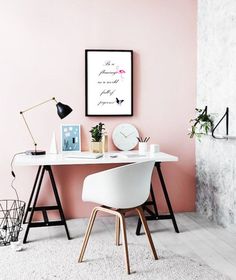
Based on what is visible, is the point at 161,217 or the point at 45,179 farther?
the point at 45,179

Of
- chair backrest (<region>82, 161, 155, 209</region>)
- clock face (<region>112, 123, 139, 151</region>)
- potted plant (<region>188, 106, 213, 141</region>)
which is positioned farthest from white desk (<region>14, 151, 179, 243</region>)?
chair backrest (<region>82, 161, 155, 209</region>)

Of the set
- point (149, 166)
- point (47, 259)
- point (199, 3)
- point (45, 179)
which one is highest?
point (199, 3)

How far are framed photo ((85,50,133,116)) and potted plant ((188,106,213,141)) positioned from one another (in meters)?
0.61

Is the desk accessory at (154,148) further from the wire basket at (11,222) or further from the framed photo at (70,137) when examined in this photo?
the wire basket at (11,222)

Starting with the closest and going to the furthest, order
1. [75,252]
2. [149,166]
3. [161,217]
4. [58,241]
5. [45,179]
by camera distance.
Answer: [149,166], [75,252], [58,241], [161,217], [45,179]

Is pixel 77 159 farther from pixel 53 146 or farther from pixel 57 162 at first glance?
pixel 53 146

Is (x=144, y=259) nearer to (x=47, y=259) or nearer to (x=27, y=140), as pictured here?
(x=47, y=259)

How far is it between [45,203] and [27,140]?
0.60 metres

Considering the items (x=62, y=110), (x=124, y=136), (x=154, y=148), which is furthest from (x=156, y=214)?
(x=62, y=110)

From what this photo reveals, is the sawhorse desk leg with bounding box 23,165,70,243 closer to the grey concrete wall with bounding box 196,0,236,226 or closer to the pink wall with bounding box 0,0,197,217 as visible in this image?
the pink wall with bounding box 0,0,197,217

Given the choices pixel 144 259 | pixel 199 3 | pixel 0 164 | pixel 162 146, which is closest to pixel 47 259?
pixel 144 259

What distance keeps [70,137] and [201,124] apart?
1187mm

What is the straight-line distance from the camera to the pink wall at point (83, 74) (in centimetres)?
385

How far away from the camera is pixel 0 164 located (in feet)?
12.6
